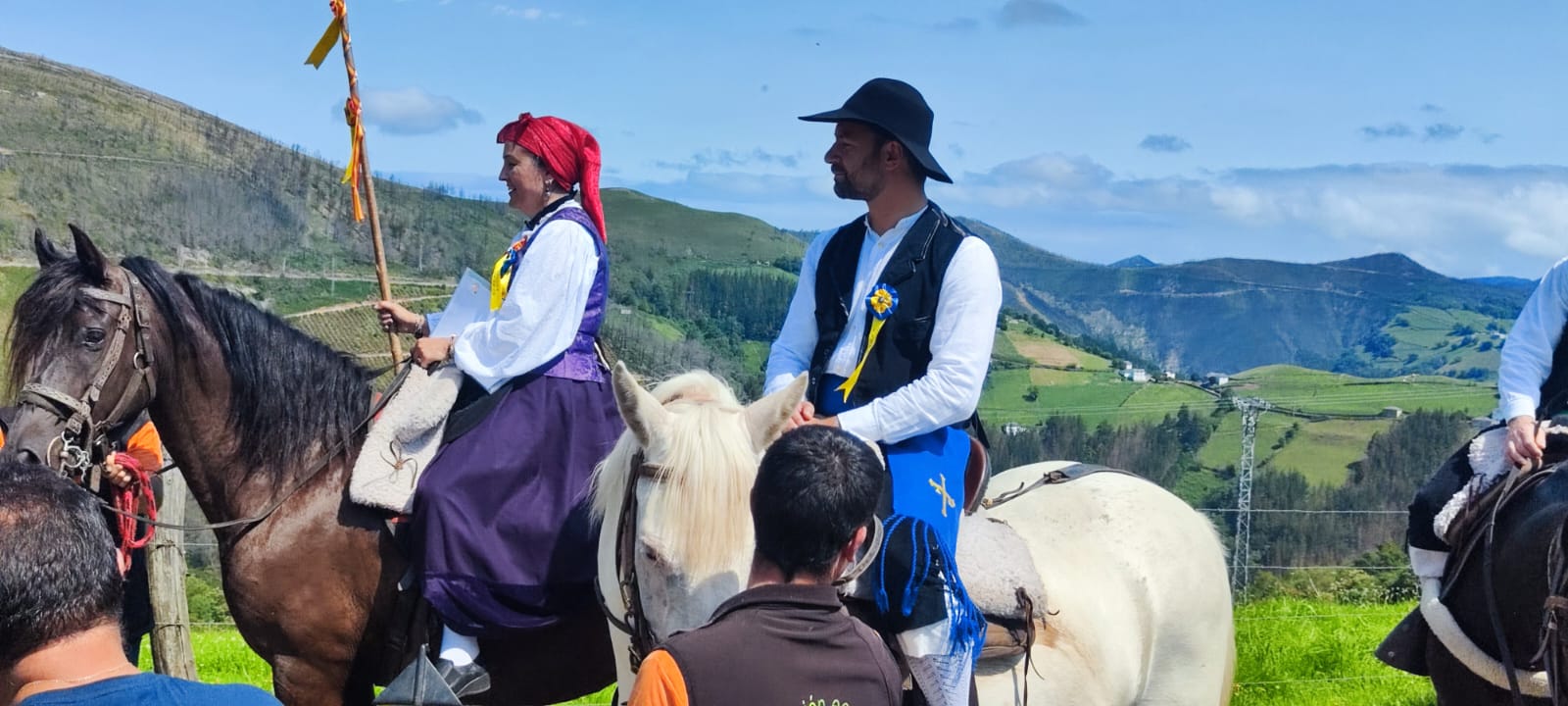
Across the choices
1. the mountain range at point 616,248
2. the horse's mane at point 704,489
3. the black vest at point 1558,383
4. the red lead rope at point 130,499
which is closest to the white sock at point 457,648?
the red lead rope at point 130,499

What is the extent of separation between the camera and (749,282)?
47.0 meters

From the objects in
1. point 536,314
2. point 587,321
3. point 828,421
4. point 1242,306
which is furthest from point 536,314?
point 1242,306

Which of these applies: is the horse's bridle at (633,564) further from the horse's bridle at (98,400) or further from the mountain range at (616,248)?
the mountain range at (616,248)

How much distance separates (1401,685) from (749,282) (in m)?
40.2

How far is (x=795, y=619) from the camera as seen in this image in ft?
6.61

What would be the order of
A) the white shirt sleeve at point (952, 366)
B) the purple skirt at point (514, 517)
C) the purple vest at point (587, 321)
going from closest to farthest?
the white shirt sleeve at point (952, 366), the purple skirt at point (514, 517), the purple vest at point (587, 321)

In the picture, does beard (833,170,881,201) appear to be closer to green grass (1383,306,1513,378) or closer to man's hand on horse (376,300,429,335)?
man's hand on horse (376,300,429,335)

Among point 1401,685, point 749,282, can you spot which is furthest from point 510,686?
point 749,282

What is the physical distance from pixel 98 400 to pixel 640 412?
6.12 feet

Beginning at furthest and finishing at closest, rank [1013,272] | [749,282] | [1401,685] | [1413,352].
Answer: [1013,272], [1413,352], [749,282], [1401,685]

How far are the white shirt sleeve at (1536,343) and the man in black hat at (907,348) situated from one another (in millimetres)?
Answer: 1868

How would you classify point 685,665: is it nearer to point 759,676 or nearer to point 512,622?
point 759,676

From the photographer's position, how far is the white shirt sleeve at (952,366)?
3330 millimetres

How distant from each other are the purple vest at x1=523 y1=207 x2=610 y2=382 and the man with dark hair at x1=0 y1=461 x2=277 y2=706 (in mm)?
2447
